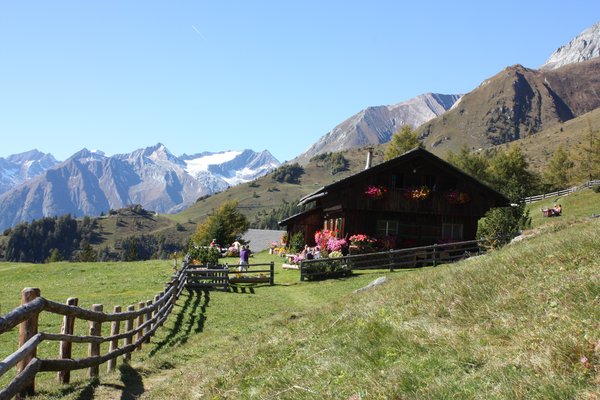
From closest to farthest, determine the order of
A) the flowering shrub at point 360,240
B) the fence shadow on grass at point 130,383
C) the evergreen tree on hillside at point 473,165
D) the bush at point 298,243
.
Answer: the fence shadow on grass at point 130,383, the flowering shrub at point 360,240, the bush at point 298,243, the evergreen tree on hillside at point 473,165

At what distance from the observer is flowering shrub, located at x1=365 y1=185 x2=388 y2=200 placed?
34.7 m

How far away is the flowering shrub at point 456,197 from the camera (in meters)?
35.9

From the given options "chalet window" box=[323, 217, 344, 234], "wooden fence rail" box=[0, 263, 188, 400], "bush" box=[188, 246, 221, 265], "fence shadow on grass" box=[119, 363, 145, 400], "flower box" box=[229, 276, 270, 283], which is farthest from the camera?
"bush" box=[188, 246, 221, 265]

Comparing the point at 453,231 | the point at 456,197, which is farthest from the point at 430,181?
the point at 453,231

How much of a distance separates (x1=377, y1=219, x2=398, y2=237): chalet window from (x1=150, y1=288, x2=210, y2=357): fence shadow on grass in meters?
13.9

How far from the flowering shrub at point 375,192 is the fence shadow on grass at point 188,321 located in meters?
13.0

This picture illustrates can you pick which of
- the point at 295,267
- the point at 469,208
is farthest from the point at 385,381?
the point at 469,208

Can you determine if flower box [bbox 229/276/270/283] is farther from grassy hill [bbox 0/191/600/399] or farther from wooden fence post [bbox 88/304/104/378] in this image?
wooden fence post [bbox 88/304/104/378]

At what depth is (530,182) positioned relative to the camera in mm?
83312

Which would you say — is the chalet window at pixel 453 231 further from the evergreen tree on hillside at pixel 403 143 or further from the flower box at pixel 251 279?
the evergreen tree on hillside at pixel 403 143

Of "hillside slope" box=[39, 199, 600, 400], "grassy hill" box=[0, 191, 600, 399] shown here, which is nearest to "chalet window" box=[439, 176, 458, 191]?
"grassy hill" box=[0, 191, 600, 399]

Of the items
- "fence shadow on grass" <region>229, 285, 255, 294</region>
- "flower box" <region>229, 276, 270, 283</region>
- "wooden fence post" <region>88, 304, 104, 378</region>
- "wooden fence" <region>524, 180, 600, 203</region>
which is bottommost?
"fence shadow on grass" <region>229, 285, 255, 294</region>

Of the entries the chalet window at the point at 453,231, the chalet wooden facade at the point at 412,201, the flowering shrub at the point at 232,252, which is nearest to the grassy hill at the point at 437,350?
the chalet wooden facade at the point at 412,201

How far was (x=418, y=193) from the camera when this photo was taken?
117 ft
